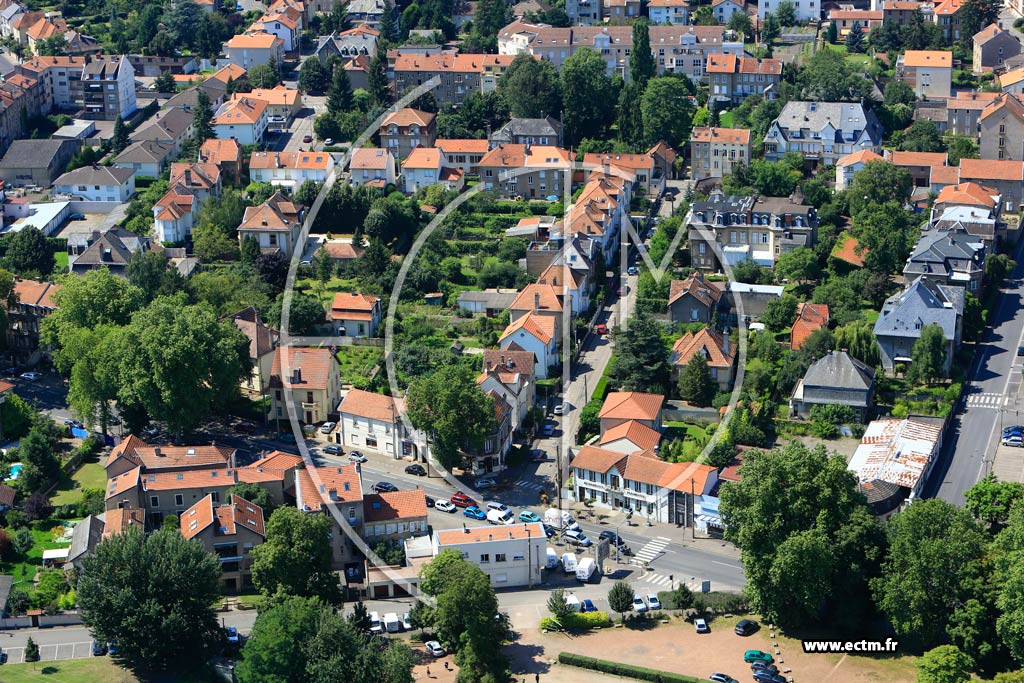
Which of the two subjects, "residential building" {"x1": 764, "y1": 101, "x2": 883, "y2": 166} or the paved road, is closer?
the paved road

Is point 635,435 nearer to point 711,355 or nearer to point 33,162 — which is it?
point 711,355

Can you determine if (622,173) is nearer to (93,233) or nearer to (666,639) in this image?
(93,233)

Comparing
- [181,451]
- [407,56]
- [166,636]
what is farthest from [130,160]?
[166,636]

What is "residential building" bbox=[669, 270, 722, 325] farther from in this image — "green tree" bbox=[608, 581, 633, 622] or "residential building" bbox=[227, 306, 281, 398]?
"green tree" bbox=[608, 581, 633, 622]

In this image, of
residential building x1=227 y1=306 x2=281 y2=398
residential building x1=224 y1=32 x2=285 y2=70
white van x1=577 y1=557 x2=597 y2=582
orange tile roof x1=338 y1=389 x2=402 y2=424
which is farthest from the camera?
residential building x1=224 y1=32 x2=285 y2=70

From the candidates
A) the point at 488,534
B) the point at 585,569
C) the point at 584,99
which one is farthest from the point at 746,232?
the point at 488,534

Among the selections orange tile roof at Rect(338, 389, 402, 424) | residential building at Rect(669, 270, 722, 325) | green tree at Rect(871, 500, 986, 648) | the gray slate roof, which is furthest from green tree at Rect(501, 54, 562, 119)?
green tree at Rect(871, 500, 986, 648)

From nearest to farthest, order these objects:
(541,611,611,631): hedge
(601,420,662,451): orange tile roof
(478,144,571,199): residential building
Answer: (541,611,611,631): hedge < (601,420,662,451): orange tile roof < (478,144,571,199): residential building
